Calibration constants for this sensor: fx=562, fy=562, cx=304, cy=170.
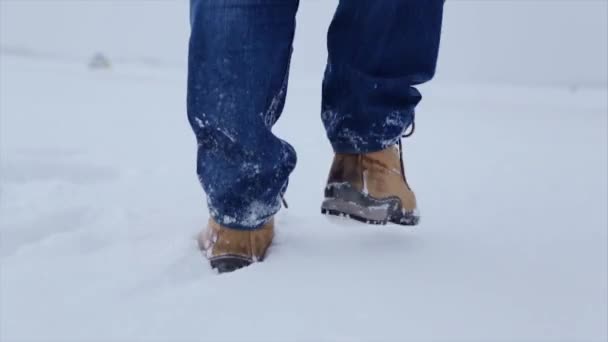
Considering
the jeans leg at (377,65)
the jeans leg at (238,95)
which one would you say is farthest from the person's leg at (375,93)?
the jeans leg at (238,95)

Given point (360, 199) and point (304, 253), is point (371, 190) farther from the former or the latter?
point (304, 253)

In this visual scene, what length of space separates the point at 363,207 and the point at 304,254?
101 mm

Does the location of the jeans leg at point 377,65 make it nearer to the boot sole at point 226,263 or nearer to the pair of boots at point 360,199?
the pair of boots at point 360,199

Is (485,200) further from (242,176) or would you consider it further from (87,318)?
(87,318)

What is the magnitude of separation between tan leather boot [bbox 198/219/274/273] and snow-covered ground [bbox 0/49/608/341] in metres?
0.02

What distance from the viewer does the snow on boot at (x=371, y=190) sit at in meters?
0.74

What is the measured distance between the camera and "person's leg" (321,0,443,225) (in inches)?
28.5

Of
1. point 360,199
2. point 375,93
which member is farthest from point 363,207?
point 375,93

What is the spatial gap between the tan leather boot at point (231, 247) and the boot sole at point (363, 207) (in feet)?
0.37

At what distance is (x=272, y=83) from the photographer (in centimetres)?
65

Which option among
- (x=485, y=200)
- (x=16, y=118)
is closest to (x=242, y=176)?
(x=485, y=200)

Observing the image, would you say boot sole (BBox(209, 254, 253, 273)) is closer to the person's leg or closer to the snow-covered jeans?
the snow-covered jeans

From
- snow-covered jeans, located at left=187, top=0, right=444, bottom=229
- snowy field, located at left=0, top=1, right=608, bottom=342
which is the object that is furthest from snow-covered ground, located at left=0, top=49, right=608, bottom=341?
snow-covered jeans, located at left=187, top=0, right=444, bottom=229

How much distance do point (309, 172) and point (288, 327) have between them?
0.73 meters
